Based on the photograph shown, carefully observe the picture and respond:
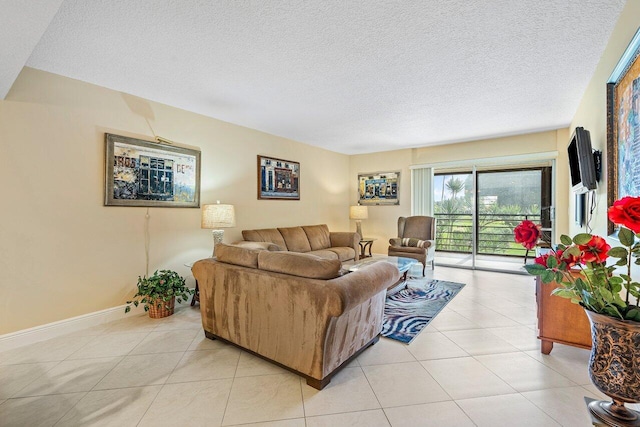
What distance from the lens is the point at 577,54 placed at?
224 cm

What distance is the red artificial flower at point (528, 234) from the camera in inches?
44.3

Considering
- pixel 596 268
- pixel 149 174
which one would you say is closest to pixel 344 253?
pixel 149 174

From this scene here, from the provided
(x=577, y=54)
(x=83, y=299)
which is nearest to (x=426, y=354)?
(x=577, y=54)

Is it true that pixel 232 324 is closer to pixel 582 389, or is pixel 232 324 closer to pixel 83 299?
pixel 83 299

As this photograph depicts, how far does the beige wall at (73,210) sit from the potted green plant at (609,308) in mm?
3508


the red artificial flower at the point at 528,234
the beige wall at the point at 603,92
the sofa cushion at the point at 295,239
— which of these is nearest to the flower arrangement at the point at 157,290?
the sofa cushion at the point at 295,239

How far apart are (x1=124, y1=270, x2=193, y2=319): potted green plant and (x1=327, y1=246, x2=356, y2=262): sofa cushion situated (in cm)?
239

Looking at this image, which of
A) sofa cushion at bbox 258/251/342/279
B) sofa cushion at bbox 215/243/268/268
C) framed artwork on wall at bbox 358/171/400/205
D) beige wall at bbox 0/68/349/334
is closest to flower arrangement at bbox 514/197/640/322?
sofa cushion at bbox 258/251/342/279

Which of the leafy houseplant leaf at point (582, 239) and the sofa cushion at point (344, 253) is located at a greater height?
the leafy houseplant leaf at point (582, 239)

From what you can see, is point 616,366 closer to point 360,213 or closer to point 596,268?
point 596,268

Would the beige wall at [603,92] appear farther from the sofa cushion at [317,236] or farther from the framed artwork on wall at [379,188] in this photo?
the sofa cushion at [317,236]

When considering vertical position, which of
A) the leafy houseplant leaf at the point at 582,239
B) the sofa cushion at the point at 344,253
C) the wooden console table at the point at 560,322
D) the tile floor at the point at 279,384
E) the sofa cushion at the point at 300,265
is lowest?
the tile floor at the point at 279,384

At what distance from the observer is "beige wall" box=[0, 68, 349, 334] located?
232 centimetres

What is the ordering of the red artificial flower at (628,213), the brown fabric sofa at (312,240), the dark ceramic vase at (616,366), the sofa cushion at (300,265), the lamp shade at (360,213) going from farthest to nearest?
the lamp shade at (360,213), the brown fabric sofa at (312,240), the sofa cushion at (300,265), the dark ceramic vase at (616,366), the red artificial flower at (628,213)
